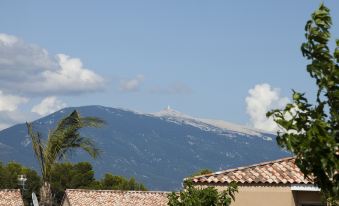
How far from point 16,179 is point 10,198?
35839 millimetres

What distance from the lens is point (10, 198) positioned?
50906 mm

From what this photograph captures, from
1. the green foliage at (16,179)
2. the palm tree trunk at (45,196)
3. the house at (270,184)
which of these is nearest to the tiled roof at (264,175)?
the house at (270,184)

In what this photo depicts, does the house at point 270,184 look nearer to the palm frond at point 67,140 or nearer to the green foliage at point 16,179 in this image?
the palm frond at point 67,140

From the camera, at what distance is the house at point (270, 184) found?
2380 cm

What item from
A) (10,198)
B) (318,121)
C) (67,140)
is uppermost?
(10,198)

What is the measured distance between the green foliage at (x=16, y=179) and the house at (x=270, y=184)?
5866 centimetres

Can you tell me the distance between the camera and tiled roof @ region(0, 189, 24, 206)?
50.3 metres

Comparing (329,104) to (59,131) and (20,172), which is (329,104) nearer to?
(59,131)

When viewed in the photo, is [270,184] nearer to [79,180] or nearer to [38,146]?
[38,146]

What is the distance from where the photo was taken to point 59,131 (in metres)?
22.6

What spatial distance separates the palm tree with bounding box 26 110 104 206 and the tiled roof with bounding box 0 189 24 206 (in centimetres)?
2828

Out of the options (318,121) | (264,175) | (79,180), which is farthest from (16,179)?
(318,121)

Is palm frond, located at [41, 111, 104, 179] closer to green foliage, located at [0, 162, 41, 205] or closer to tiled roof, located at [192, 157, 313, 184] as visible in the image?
tiled roof, located at [192, 157, 313, 184]

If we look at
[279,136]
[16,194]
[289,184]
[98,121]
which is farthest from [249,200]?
[16,194]
